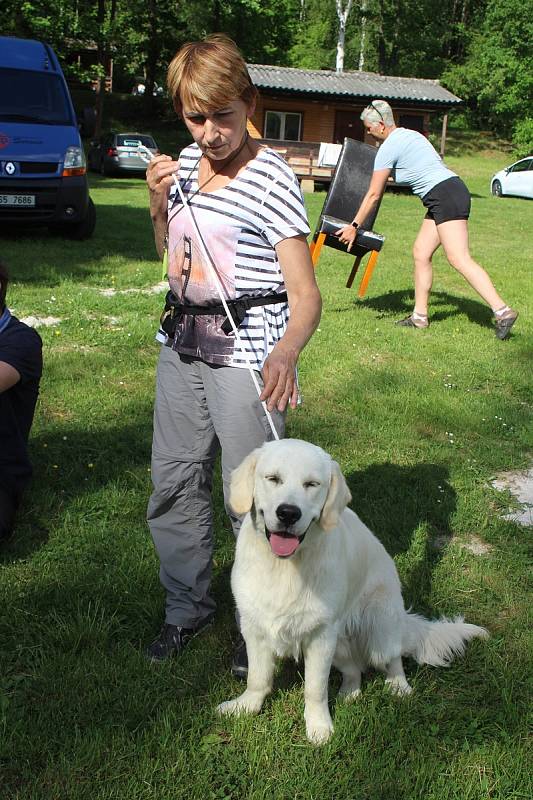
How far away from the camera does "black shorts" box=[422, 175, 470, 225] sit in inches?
284

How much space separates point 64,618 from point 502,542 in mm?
2232

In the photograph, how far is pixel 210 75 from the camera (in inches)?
91.0

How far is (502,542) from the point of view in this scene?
149 inches

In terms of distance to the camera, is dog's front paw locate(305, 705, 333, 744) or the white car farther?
the white car

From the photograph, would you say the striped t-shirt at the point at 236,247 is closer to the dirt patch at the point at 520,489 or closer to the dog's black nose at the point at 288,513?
the dog's black nose at the point at 288,513

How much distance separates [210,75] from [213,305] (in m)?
0.75

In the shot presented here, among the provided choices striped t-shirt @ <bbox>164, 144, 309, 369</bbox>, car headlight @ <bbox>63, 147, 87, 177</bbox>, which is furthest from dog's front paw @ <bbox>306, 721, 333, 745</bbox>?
car headlight @ <bbox>63, 147, 87, 177</bbox>

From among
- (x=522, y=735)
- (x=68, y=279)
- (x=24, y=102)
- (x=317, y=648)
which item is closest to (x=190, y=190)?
(x=317, y=648)

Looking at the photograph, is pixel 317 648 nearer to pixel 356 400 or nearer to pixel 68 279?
pixel 356 400

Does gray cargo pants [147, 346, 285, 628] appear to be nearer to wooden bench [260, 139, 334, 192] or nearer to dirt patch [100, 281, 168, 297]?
dirt patch [100, 281, 168, 297]

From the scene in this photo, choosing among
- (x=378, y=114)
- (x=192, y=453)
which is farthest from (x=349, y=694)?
(x=378, y=114)

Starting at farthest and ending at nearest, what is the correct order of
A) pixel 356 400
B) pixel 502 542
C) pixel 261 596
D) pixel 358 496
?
pixel 356 400 < pixel 358 496 < pixel 502 542 < pixel 261 596

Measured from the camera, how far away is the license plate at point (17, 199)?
34.7 feet

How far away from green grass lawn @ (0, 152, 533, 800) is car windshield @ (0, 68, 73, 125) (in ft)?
17.1
